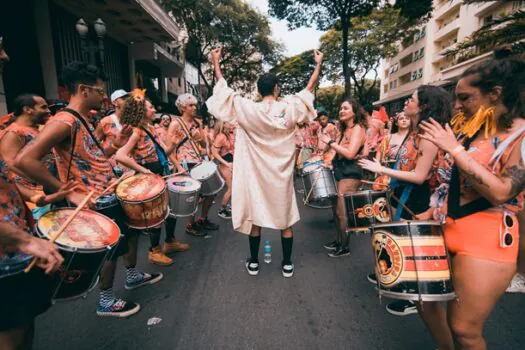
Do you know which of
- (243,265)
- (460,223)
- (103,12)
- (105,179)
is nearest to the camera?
(460,223)

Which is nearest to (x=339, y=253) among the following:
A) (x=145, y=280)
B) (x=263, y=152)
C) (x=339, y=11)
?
(x=263, y=152)

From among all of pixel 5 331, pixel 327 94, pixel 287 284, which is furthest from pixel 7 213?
pixel 327 94

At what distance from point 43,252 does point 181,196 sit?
2.45m

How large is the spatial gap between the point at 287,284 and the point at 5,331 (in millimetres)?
2510

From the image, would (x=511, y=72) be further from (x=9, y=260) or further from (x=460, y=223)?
(x=9, y=260)

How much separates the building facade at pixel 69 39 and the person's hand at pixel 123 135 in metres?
6.37

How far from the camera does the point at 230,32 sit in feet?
70.7

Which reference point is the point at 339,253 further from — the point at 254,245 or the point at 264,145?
the point at 264,145

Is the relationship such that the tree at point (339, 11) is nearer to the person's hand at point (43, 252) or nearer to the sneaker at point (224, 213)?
the sneaker at point (224, 213)

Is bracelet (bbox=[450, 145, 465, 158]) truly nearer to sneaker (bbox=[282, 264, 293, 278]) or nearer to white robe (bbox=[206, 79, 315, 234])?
white robe (bbox=[206, 79, 315, 234])

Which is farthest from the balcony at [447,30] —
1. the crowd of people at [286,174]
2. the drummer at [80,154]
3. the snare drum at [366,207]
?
the drummer at [80,154]

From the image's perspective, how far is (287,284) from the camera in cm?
335

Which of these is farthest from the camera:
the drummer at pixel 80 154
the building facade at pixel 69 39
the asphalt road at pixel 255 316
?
the building facade at pixel 69 39

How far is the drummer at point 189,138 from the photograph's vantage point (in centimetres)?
464
